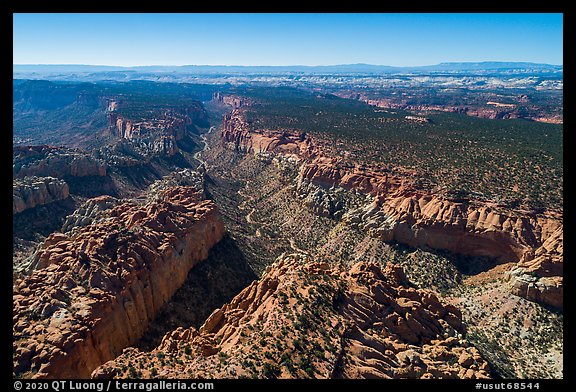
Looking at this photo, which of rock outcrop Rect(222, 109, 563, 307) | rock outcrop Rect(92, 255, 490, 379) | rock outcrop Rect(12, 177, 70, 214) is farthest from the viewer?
rock outcrop Rect(12, 177, 70, 214)

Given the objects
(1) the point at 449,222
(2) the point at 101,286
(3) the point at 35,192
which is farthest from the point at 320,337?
(3) the point at 35,192

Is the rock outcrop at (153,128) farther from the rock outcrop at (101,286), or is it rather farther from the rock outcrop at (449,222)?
the rock outcrop at (101,286)

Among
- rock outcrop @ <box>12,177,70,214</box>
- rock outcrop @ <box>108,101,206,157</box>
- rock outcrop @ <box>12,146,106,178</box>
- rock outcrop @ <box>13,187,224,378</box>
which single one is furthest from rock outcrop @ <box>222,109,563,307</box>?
rock outcrop @ <box>108,101,206,157</box>

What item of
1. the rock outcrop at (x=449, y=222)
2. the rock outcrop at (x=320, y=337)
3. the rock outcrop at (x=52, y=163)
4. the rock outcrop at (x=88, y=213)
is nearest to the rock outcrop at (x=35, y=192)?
the rock outcrop at (x=52, y=163)

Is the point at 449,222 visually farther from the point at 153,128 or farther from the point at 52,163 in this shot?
the point at 153,128

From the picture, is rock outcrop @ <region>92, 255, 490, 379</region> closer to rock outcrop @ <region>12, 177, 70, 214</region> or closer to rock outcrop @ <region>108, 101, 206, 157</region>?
rock outcrop @ <region>12, 177, 70, 214</region>
